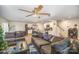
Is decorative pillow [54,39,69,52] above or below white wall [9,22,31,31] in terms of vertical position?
below

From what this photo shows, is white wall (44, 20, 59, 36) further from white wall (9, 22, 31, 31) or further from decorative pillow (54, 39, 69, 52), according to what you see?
white wall (9, 22, 31, 31)

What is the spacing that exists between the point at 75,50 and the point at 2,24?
4.57ft

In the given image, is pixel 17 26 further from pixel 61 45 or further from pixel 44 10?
pixel 61 45

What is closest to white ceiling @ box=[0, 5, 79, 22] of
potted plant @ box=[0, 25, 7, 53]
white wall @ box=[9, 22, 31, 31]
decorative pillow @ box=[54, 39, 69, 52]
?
white wall @ box=[9, 22, 31, 31]

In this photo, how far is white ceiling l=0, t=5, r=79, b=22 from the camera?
340 centimetres

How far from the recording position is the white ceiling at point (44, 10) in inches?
134

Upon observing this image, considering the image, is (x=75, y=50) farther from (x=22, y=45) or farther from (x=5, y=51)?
(x=5, y=51)

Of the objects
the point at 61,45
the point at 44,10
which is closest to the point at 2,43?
the point at 44,10

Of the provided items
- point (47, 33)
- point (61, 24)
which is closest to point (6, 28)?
point (47, 33)

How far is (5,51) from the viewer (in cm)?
342

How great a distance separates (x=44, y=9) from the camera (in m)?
3.40

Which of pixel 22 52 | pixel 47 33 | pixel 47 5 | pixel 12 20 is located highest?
pixel 47 5

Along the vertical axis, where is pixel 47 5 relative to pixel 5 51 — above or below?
above

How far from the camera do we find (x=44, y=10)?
3.40m
